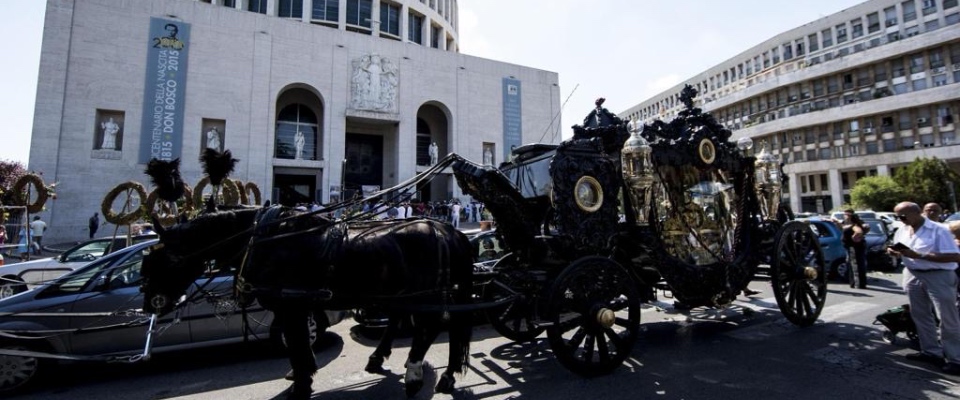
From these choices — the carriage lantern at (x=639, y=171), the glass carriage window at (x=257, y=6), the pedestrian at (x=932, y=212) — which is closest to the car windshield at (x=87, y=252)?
the carriage lantern at (x=639, y=171)

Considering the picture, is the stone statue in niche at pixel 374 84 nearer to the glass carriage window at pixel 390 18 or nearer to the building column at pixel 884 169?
the glass carriage window at pixel 390 18

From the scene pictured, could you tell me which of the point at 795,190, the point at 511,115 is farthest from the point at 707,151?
the point at 795,190

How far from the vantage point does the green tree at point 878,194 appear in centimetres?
3216

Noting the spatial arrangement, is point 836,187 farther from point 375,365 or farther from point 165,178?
point 165,178

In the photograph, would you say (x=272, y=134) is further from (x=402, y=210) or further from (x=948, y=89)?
(x=948, y=89)

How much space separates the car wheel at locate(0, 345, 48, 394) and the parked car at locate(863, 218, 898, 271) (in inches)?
668

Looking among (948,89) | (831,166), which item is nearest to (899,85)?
(948,89)

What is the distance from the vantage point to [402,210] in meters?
18.8

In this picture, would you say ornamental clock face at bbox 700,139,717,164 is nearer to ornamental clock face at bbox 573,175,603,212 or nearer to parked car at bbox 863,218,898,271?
ornamental clock face at bbox 573,175,603,212

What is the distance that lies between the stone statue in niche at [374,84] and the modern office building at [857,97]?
79.9 ft

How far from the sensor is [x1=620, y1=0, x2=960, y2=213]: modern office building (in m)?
38.8

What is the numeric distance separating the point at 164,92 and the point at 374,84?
41.6 feet

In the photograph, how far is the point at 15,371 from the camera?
4168 mm

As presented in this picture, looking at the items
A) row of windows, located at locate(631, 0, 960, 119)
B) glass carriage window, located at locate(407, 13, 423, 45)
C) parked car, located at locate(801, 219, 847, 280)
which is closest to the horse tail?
parked car, located at locate(801, 219, 847, 280)
